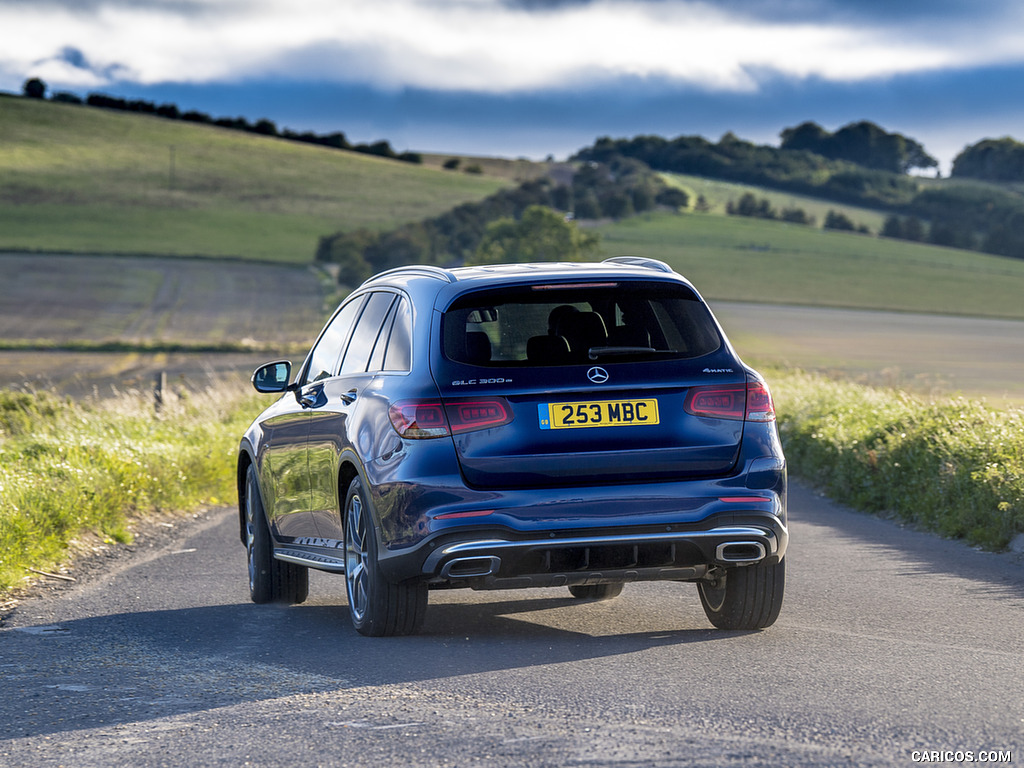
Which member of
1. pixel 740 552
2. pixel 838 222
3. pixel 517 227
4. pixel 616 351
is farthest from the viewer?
pixel 838 222

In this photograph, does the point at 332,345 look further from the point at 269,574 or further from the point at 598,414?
the point at 598,414

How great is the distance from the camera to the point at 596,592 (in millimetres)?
8586

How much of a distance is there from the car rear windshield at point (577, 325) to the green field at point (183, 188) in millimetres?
99382

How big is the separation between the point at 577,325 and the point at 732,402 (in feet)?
2.88

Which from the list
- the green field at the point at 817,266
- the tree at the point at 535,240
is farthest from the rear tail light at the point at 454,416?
the green field at the point at 817,266

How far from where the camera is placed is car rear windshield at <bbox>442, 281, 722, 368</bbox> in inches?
264

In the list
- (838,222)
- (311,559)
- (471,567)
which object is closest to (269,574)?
(311,559)

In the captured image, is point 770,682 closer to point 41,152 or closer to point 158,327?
point 158,327

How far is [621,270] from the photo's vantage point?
710 centimetres

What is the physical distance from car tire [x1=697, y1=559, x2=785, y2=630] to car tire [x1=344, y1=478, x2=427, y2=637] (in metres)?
1.51

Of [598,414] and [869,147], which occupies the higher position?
[869,147]

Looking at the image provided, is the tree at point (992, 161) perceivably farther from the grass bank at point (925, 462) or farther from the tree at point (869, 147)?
the grass bank at point (925, 462)

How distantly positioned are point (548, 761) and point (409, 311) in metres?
2.94

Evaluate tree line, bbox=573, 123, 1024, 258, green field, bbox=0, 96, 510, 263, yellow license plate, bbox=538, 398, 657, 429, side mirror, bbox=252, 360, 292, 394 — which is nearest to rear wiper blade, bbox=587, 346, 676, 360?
yellow license plate, bbox=538, 398, 657, 429
